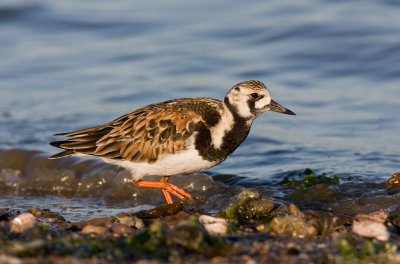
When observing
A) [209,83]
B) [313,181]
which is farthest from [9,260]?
[209,83]

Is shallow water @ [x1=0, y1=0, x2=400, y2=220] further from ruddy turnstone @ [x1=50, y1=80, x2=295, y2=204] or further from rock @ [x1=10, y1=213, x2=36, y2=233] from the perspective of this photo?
rock @ [x1=10, y1=213, x2=36, y2=233]

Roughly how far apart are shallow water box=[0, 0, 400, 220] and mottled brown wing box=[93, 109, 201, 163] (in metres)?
0.86

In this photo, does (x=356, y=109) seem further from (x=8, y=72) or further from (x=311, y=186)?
(x=8, y=72)

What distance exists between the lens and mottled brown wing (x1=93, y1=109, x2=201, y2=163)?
577 cm

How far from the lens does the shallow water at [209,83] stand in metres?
7.44

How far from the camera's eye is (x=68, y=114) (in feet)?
32.2

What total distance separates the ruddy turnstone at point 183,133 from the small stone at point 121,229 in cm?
105

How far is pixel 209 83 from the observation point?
10562 mm

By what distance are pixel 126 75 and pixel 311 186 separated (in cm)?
532

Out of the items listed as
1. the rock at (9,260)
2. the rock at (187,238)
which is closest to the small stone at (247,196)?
the rock at (187,238)

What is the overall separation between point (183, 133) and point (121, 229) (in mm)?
1243

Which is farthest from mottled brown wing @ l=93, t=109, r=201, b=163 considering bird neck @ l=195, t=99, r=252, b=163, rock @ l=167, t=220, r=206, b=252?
rock @ l=167, t=220, r=206, b=252

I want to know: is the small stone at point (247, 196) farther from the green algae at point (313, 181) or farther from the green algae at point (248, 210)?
the green algae at point (313, 181)

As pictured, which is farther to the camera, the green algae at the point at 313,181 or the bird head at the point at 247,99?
the green algae at the point at 313,181
